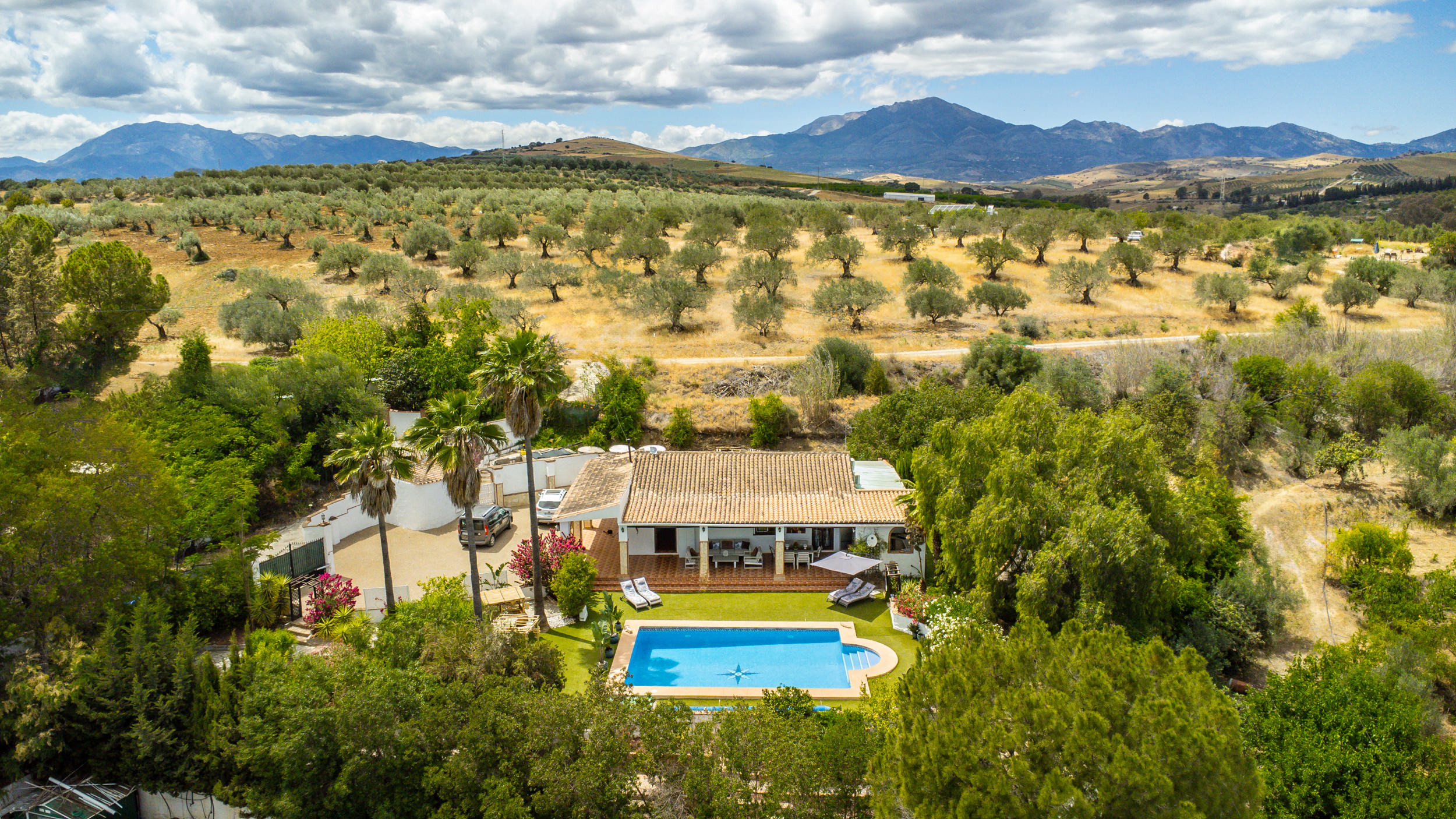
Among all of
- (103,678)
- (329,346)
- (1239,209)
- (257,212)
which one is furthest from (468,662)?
(1239,209)

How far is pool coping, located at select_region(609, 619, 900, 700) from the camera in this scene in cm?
1819

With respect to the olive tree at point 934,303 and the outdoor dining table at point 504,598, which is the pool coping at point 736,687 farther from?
the olive tree at point 934,303

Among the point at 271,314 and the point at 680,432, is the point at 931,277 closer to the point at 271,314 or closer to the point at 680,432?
the point at 680,432

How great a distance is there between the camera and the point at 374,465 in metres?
18.7

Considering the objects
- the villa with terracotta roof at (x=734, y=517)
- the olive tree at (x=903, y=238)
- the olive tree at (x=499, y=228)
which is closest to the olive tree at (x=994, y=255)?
the olive tree at (x=903, y=238)

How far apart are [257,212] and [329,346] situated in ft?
135

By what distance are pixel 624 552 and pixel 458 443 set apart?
7017 millimetres

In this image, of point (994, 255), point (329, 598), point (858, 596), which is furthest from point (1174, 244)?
point (329, 598)

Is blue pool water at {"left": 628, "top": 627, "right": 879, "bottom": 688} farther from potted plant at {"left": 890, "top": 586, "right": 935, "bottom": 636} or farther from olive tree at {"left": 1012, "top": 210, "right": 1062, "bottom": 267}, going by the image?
olive tree at {"left": 1012, "top": 210, "right": 1062, "bottom": 267}

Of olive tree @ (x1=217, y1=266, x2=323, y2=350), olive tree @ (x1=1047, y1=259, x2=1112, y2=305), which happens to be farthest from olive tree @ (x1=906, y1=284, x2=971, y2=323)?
olive tree @ (x1=217, y1=266, x2=323, y2=350)

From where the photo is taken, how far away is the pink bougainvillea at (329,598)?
20391 mm

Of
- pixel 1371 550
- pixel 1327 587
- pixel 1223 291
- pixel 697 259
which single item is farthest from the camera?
pixel 697 259

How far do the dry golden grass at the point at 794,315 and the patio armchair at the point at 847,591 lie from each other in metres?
19.6

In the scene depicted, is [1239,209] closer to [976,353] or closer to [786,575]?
[976,353]
